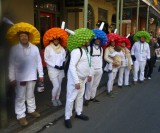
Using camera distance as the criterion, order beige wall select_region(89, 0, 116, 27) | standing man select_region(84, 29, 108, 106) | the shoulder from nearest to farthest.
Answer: the shoulder < standing man select_region(84, 29, 108, 106) < beige wall select_region(89, 0, 116, 27)

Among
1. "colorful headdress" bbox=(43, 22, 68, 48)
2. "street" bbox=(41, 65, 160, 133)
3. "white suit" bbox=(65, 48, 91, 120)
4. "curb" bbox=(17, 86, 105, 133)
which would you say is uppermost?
"colorful headdress" bbox=(43, 22, 68, 48)

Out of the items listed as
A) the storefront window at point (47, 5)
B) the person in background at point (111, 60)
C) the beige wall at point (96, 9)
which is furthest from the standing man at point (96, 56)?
the beige wall at point (96, 9)

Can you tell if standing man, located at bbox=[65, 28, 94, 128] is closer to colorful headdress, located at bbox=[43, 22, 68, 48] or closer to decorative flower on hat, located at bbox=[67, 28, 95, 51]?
decorative flower on hat, located at bbox=[67, 28, 95, 51]

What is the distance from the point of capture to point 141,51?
9.34 meters

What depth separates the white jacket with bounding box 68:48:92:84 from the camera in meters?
4.43

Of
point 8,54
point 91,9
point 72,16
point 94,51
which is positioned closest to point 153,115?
point 94,51

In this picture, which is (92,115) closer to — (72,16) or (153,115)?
(153,115)

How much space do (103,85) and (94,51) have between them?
9.51ft

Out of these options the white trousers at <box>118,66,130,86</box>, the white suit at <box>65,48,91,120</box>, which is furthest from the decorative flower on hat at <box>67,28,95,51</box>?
the white trousers at <box>118,66,130,86</box>

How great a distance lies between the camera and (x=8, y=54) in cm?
98

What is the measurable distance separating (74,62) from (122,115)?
180 cm

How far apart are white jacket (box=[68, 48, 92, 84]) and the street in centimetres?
87

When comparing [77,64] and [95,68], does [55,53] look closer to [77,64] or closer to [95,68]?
[77,64]

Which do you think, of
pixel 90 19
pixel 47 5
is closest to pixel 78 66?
pixel 47 5
